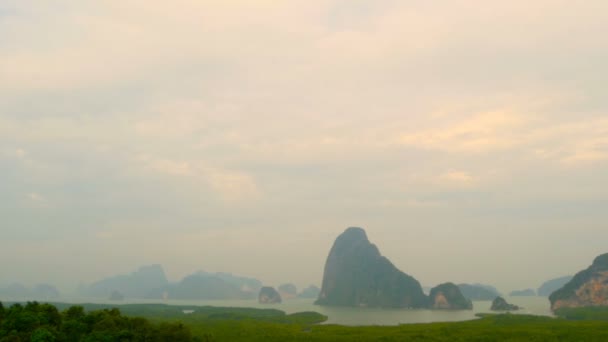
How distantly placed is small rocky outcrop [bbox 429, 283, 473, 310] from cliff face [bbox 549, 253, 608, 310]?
26649mm

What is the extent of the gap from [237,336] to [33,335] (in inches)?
985

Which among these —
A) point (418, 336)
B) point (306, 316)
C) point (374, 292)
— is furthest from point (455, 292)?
point (418, 336)

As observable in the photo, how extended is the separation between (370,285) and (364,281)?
3.99m

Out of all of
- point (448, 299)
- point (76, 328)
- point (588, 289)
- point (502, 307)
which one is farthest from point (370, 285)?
point (76, 328)

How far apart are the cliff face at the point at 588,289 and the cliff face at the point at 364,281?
149ft

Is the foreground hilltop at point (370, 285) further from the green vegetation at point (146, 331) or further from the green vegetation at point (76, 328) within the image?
the green vegetation at point (76, 328)

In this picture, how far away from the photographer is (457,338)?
156 ft

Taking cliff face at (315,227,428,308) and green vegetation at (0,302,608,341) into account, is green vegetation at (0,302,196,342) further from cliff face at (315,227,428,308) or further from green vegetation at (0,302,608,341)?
cliff face at (315,227,428,308)

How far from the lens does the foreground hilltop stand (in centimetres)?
13588

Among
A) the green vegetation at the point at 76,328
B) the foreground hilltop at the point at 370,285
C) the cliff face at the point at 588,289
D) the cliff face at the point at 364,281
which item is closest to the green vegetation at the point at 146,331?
the green vegetation at the point at 76,328

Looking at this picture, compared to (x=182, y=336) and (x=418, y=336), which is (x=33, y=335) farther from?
(x=418, y=336)

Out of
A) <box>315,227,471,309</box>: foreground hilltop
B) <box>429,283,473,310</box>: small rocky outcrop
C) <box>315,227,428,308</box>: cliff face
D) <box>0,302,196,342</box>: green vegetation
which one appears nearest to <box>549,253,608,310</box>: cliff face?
<box>429,283,473,310</box>: small rocky outcrop

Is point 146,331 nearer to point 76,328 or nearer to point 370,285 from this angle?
point 76,328

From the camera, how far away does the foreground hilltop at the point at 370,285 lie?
135875 millimetres
